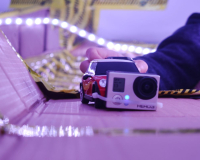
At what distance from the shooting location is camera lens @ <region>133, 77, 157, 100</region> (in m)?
0.52

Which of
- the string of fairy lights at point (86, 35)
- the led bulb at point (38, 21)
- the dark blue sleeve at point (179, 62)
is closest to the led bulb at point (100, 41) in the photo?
the string of fairy lights at point (86, 35)

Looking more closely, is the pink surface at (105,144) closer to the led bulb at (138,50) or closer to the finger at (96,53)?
the finger at (96,53)

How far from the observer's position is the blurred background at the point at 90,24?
6.75 feet

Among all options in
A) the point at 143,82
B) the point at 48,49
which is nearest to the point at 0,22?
the point at 48,49

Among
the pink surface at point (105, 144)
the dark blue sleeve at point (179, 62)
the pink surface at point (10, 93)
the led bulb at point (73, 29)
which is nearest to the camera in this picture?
the pink surface at point (105, 144)

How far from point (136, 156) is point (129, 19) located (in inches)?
83.8

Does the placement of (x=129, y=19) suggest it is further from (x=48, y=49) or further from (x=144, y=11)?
(x=48, y=49)

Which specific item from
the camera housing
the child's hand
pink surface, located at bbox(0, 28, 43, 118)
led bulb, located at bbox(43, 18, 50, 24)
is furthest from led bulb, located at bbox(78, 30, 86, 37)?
the camera housing

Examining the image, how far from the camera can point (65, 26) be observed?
2152 millimetres

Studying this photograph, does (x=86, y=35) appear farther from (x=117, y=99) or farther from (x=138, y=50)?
(x=117, y=99)

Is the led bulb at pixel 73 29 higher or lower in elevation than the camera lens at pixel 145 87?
higher

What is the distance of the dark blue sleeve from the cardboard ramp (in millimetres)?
438

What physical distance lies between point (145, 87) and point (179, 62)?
22.8 inches

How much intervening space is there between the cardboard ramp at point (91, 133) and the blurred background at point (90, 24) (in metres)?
1.49
